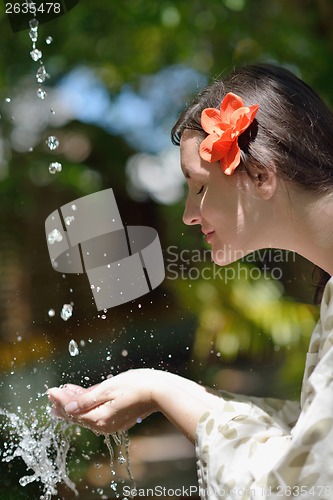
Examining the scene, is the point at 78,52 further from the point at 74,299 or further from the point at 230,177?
the point at 230,177

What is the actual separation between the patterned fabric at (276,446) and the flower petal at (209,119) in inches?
9.4

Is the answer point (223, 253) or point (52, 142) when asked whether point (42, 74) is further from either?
point (223, 253)

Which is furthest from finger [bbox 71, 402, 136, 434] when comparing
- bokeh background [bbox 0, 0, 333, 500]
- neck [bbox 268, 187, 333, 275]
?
bokeh background [bbox 0, 0, 333, 500]

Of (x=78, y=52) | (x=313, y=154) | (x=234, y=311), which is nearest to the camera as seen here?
(x=313, y=154)

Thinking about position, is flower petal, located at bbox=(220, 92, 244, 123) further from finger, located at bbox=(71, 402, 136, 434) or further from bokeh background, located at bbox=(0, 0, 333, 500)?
bokeh background, located at bbox=(0, 0, 333, 500)

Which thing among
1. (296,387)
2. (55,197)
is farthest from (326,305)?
(55,197)

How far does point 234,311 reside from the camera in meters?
1.79

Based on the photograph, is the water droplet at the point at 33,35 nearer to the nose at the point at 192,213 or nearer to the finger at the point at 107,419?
the nose at the point at 192,213

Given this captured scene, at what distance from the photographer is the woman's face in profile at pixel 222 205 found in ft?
2.63

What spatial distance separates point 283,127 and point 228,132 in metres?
0.06

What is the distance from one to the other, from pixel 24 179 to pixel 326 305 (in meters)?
1.34

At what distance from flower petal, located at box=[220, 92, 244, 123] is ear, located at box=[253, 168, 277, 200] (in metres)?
0.07

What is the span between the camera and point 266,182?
788mm

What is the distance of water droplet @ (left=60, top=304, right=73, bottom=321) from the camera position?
1.18m
